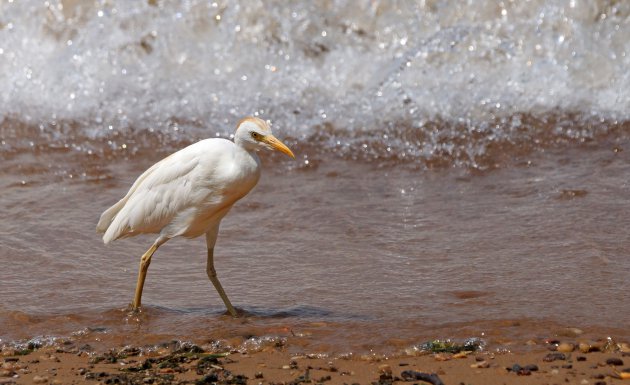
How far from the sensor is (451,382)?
4.49m

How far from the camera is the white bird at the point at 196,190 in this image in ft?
17.6

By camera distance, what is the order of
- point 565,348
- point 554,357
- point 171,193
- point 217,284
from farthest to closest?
1. point 217,284
2. point 171,193
3. point 565,348
4. point 554,357

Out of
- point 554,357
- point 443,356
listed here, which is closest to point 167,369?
point 443,356

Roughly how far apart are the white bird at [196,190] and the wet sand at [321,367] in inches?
27.3

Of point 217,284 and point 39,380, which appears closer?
point 39,380

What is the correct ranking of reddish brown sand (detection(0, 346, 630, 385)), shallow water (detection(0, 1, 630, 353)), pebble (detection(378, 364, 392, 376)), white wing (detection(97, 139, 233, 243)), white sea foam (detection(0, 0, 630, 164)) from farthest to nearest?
1. white sea foam (detection(0, 0, 630, 164))
2. shallow water (detection(0, 1, 630, 353))
3. white wing (detection(97, 139, 233, 243))
4. pebble (detection(378, 364, 392, 376))
5. reddish brown sand (detection(0, 346, 630, 385))

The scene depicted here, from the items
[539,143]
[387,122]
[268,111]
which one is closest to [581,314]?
[539,143]

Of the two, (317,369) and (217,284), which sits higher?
(217,284)

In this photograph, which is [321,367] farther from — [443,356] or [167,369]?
[167,369]

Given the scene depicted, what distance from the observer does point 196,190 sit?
5.50 meters

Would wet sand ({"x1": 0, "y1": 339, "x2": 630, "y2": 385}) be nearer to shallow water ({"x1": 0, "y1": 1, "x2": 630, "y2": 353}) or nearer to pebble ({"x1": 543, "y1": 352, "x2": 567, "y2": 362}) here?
pebble ({"x1": 543, "y1": 352, "x2": 567, "y2": 362})

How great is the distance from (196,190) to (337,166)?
358cm

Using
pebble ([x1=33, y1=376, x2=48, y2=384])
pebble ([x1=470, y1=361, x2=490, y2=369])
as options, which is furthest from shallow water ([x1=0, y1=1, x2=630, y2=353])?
pebble ([x1=33, y1=376, x2=48, y2=384])

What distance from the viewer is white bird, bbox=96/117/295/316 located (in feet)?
17.6
